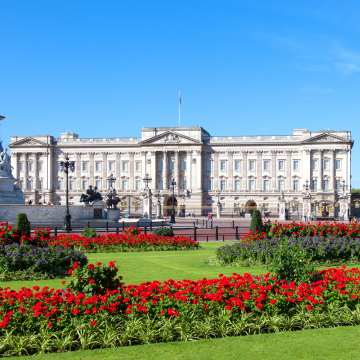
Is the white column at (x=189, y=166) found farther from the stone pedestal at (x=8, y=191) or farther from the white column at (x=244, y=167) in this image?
the stone pedestal at (x=8, y=191)

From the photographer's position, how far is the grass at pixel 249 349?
746cm

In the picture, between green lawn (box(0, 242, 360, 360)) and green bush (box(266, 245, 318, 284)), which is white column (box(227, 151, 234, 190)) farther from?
green lawn (box(0, 242, 360, 360))

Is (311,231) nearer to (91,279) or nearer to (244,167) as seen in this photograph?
(91,279)

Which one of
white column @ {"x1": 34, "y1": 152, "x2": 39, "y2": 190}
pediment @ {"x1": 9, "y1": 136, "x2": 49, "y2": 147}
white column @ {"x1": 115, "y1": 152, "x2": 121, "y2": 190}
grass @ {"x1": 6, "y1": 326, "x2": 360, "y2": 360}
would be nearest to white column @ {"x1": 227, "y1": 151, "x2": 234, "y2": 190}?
white column @ {"x1": 115, "y1": 152, "x2": 121, "y2": 190}

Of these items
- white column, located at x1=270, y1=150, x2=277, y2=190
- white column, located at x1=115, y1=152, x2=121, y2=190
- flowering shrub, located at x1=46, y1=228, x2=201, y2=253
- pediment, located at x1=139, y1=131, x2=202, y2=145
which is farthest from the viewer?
white column, located at x1=115, y1=152, x2=121, y2=190

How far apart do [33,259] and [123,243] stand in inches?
340

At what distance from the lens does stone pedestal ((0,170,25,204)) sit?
3819 cm

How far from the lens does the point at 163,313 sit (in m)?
8.64

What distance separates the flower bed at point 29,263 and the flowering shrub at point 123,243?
6.04m

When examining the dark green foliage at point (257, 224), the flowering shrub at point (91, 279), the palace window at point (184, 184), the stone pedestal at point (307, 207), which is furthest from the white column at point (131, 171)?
the flowering shrub at point (91, 279)

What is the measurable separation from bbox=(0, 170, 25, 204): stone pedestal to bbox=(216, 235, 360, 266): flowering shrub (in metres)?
25.9

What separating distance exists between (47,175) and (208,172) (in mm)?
32464

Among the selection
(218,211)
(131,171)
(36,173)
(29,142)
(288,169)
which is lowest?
(218,211)

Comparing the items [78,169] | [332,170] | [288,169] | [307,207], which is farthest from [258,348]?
[78,169]
